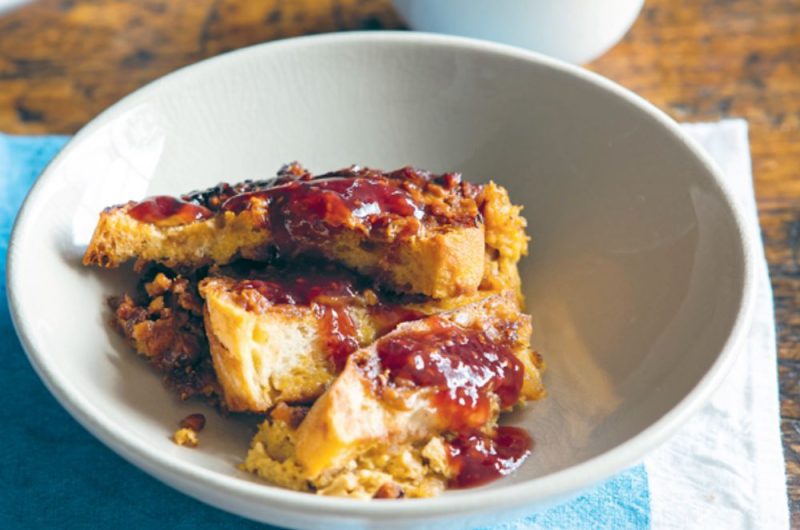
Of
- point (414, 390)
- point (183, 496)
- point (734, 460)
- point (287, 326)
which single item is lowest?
point (734, 460)

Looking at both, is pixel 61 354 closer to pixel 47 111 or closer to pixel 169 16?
pixel 47 111

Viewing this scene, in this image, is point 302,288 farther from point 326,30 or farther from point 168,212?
point 326,30

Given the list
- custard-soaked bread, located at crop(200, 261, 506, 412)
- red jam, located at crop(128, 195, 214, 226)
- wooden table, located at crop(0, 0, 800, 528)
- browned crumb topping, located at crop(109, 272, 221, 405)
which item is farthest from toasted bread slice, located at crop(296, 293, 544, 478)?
wooden table, located at crop(0, 0, 800, 528)

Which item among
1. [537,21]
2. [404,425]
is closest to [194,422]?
[404,425]

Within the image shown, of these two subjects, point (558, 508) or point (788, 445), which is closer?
point (558, 508)

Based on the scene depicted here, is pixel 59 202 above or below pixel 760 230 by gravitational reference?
above

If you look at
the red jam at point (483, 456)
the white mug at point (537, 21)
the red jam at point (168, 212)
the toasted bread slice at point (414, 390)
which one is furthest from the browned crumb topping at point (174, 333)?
the white mug at point (537, 21)

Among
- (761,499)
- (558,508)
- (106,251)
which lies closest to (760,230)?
(761,499)
